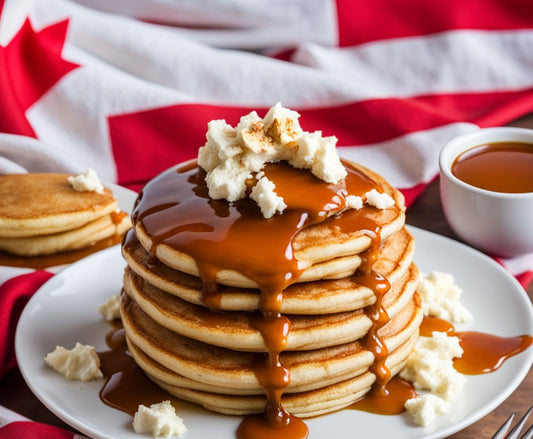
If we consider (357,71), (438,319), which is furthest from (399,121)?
(438,319)

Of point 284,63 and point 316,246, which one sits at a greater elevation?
point 316,246

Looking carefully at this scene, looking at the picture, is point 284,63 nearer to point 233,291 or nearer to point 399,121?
point 399,121

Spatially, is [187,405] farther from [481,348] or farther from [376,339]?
[481,348]

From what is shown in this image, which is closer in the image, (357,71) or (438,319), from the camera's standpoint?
(438,319)

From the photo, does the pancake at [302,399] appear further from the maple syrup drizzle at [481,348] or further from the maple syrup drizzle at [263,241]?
the maple syrup drizzle at [481,348]

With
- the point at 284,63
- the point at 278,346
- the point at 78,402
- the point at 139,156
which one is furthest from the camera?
the point at 284,63

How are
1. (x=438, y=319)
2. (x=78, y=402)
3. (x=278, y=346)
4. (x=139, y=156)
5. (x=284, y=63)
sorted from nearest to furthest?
(x=278, y=346) < (x=78, y=402) < (x=438, y=319) < (x=139, y=156) < (x=284, y=63)
